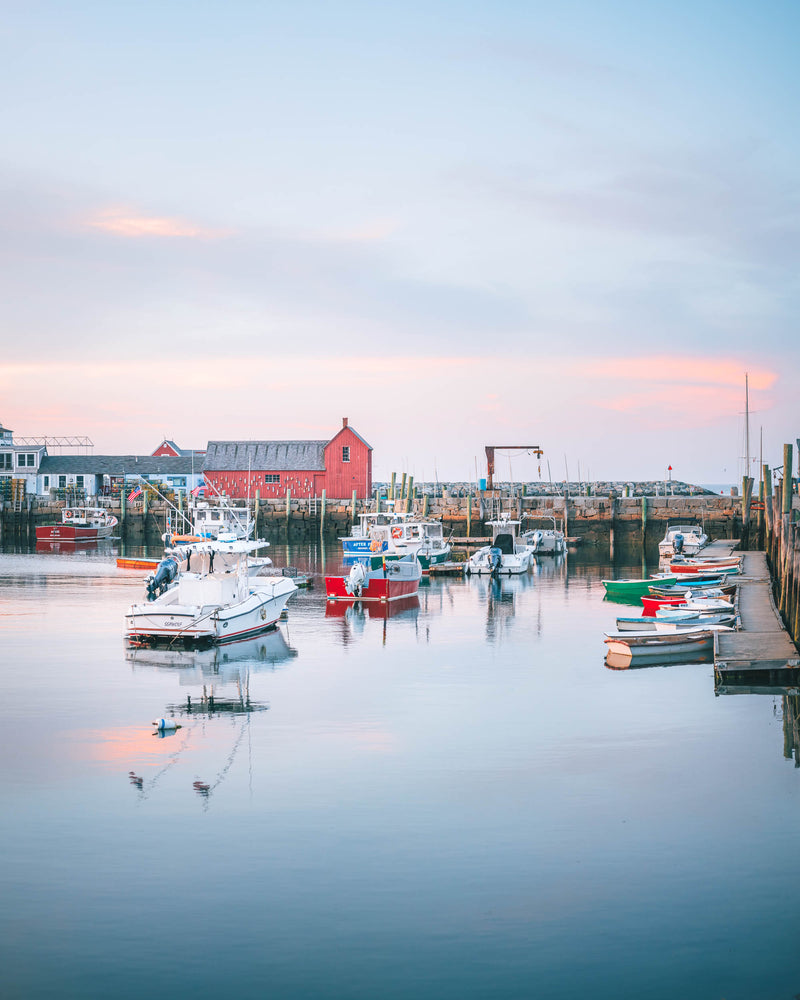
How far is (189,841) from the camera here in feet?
46.4

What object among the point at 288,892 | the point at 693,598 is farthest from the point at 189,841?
the point at 693,598

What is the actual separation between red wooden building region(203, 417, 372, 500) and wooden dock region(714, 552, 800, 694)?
66.9 m

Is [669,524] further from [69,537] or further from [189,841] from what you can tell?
[189,841]

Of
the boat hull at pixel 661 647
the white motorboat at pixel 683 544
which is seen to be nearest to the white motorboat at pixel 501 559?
the white motorboat at pixel 683 544

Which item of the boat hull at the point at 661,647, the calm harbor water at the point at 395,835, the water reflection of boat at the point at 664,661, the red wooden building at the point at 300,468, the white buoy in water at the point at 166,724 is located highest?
the red wooden building at the point at 300,468

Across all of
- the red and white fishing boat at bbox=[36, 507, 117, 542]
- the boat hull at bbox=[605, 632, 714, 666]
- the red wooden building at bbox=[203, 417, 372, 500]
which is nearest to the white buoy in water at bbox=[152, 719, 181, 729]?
the boat hull at bbox=[605, 632, 714, 666]

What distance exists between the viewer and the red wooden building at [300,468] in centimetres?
9619

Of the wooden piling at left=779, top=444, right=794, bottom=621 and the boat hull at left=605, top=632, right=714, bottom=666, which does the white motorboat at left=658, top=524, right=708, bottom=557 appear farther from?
the boat hull at left=605, top=632, right=714, bottom=666

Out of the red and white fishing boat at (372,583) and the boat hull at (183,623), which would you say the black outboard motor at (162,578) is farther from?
the red and white fishing boat at (372,583)

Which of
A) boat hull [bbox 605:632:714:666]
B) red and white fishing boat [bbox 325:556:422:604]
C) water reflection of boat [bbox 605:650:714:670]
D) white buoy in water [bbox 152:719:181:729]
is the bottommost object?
white buoy in water [bbox 152:719:181:729]

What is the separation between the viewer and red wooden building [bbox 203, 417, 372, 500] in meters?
96.2

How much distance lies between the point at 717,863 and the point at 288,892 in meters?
5.52

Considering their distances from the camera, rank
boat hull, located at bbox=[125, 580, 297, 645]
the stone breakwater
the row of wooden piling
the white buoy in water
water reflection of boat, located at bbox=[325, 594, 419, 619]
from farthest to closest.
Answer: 1. the stone breakwater
2. water reflection of boat, located at bbox=[325, 594, 419, 619]
3. boat hull, located at bbox=[125, 580, 297, 645]
4. the row of wooden piling
5. the white buoy in water

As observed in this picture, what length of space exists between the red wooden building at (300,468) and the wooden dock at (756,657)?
220 feet
